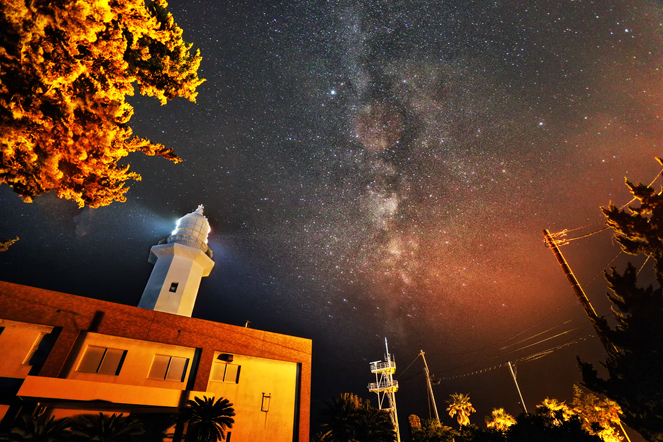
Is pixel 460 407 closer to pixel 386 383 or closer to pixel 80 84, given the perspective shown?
pixel 386 383

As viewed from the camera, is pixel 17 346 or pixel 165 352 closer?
pixel 17 346

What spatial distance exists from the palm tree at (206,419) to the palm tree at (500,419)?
43870mm

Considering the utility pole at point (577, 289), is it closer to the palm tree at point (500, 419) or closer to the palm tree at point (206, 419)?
the palm tree at point (206, 419)

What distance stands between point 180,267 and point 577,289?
88.1ft

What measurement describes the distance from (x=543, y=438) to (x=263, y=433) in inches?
620

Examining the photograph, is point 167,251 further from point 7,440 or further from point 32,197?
point 32,197

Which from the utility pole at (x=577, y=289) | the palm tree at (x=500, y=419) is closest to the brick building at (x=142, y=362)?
the utility pole at (x=577, y=289)

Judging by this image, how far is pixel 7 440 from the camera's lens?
11.1 metres

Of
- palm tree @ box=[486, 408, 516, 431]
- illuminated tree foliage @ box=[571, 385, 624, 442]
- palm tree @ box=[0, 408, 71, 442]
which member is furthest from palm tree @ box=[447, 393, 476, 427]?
palm tree @ box=[0, 408, 71, 442]

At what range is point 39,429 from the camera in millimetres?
11984

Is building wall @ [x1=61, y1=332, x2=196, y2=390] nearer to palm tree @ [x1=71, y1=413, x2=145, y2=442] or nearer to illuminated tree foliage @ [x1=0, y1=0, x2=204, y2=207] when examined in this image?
palm tree @ [x1=71, y1=413, x2=145, y2=442]

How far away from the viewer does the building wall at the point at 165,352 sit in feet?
46.3

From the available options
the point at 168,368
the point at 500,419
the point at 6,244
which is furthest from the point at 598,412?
the point at 6,244

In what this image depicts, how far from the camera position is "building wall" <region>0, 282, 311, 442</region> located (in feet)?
46.3
